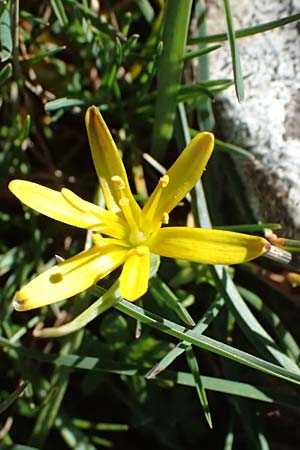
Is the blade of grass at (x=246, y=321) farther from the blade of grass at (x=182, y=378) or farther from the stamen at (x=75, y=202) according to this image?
the stamen at (x=75, y=202)

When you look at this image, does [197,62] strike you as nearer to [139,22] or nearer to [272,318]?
[139,22]

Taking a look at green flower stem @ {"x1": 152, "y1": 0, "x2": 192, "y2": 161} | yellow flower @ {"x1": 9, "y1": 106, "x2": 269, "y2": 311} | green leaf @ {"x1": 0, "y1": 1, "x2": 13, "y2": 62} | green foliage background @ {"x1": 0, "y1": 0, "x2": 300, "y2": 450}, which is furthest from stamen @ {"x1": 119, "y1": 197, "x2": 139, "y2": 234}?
green leaf @ {"x1": 0, "y1": 1, "x2": 13, "y2": 62}

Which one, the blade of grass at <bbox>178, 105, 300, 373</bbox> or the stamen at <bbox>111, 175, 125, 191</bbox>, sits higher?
the stamen at <bbox>111, 175, 125, 191</bbox>

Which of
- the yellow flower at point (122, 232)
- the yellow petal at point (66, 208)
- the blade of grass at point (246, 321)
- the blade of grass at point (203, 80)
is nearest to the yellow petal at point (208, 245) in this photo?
the yellow flower at point (122, 232)

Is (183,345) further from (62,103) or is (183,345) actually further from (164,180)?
(62,103)

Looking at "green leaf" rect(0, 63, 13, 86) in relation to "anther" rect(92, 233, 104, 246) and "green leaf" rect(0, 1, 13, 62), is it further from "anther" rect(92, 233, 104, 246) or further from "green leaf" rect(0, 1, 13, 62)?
"anther" rect(92, 233, 104, 246)

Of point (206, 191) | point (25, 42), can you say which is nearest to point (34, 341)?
point (206, 191)
